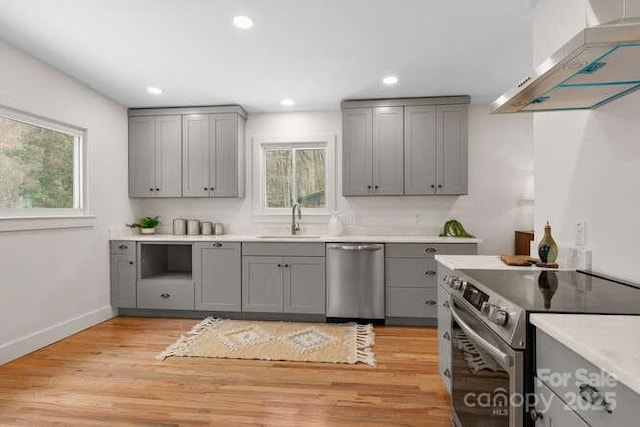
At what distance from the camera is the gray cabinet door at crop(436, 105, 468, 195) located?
380 cm

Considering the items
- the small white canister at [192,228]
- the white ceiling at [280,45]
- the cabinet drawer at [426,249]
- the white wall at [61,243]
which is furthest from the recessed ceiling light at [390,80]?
the white wall at [61,243]

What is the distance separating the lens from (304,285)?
11.9 ft

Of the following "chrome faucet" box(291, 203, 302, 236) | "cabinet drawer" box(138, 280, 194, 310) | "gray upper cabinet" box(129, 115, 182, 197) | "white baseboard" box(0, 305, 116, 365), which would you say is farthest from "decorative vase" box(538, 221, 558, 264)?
"white baseboard" box(0, 305, 116, 365)

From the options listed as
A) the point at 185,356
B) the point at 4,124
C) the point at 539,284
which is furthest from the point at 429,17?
the point at 4,124

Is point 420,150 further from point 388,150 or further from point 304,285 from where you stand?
point 304,285

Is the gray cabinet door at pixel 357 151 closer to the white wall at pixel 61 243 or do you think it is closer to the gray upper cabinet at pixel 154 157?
the gray upper cabinet at pixel 154 157

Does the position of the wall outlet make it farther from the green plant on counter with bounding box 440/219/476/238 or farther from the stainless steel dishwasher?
the green plant on counter with bounding box 440/219/476/238

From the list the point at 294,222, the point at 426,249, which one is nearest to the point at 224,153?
the point at 294,222

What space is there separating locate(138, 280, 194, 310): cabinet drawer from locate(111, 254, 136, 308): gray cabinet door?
94 mm

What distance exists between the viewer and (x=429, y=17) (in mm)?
2303

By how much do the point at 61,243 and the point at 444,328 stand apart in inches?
135

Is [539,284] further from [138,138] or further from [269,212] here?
[138,138]

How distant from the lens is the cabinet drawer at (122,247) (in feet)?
12.6

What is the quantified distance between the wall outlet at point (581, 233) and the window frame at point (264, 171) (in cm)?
272
